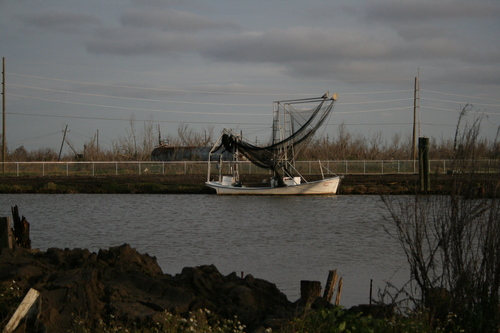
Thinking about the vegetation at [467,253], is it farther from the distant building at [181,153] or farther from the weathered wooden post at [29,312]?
the distant building at [181,153]

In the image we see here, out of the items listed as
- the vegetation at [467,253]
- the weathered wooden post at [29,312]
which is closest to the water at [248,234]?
the vegetation at [467,253]

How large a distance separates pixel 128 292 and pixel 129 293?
3 centimetres

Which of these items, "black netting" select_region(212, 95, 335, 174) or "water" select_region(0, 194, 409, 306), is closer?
"water" select_region(0, 194, 409, 306)

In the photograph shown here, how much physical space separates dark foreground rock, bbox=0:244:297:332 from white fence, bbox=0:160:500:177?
1781 inches

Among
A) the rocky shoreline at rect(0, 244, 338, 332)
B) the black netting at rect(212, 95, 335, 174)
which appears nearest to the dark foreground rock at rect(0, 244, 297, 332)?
the rocky shoreline at rect(0, 244, 338, 332)

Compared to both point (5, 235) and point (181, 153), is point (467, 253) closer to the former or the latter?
point (5, 235)

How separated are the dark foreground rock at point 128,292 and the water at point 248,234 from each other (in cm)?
222

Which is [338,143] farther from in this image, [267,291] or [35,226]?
[267,291]

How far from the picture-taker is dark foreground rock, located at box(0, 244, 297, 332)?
7551 millimetres

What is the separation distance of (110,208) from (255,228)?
37.5 feet

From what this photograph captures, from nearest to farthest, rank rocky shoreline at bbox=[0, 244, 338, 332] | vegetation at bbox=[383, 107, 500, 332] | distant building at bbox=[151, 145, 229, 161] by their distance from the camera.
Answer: rocky shoreline at bbox=[0, 244, 338, 332] → vegetation at bbox=[383, 107, 500, 332] → distant building at bbox=[151, 145, 229, 161]

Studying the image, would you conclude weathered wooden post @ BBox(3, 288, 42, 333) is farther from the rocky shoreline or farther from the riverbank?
the riverbank

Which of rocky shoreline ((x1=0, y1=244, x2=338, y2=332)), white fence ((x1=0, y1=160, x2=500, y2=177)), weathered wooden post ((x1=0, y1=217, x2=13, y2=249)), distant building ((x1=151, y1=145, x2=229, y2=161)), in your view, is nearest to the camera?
rocky shoreline ((x1=0, y1=244, x2=338, y2=332))

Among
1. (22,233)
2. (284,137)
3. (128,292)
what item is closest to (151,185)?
(284,137)
